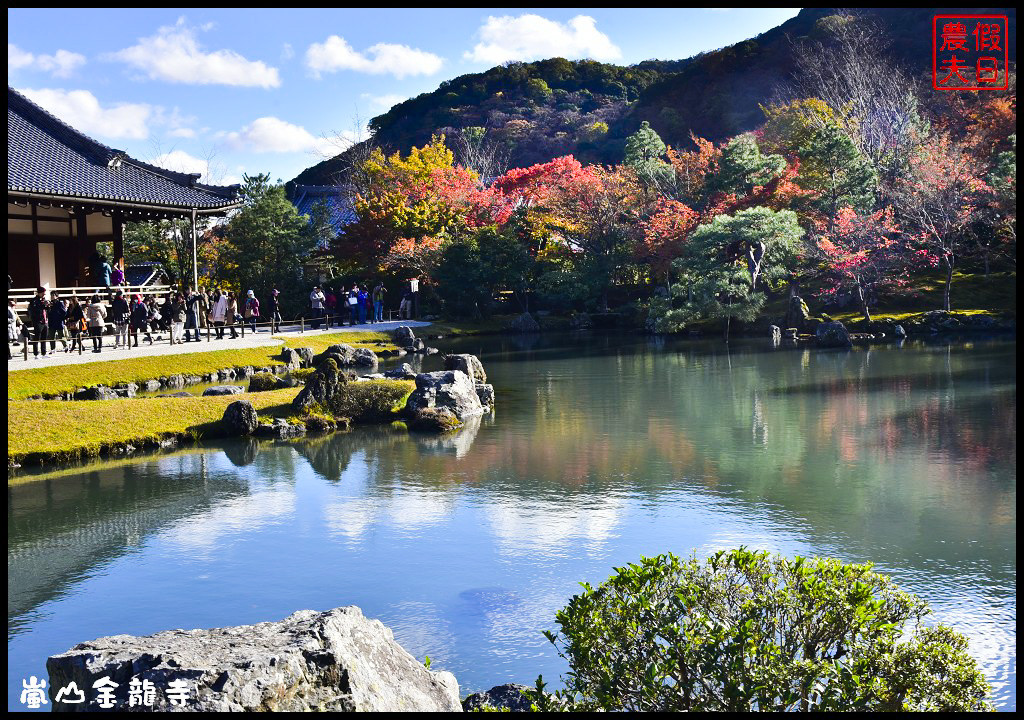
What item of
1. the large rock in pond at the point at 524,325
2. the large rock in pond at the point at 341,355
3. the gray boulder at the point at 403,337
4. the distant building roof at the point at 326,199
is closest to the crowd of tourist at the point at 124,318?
the gray boulder at the point at 403,337

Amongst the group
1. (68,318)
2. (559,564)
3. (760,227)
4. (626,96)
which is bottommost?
(559,564)

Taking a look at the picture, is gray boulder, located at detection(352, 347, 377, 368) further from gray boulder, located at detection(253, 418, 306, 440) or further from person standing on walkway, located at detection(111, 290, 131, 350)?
gray boulder, located at detection(253, 418, 306, 440)

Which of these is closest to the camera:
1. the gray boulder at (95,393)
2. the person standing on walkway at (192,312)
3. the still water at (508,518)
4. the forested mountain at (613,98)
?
the still water at (508,518)

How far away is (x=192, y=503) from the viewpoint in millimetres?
11844

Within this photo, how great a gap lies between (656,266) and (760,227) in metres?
6.56

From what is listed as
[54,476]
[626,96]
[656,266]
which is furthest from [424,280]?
[626,96]

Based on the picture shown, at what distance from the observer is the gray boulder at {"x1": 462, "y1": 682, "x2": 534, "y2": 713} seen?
5.18 metres

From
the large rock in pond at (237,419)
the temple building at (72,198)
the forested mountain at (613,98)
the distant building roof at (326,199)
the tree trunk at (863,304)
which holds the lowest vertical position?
the large rock in pond at (237,419)

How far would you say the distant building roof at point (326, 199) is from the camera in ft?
209

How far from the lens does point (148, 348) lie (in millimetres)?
25594

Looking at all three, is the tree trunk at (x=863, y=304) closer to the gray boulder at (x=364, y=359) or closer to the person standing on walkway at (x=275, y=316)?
the gray boulder at (x=364, y=359)

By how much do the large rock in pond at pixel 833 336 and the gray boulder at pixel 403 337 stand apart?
1383cm

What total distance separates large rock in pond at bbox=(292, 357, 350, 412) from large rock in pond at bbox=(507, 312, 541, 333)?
21451 millimetres

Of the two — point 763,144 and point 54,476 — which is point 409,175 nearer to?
point 763,144
